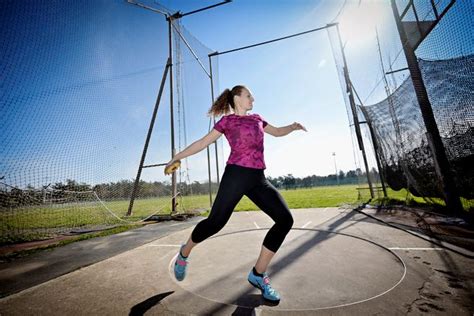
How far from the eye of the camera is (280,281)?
212 centimetres

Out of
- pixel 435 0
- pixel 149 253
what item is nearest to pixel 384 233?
pixel 149 253

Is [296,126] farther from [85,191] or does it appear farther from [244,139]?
[85,191]

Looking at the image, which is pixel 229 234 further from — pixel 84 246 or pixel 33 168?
pixel 33 168

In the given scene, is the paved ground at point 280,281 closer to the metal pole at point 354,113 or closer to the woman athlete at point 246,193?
the woman athlete at point 246,193

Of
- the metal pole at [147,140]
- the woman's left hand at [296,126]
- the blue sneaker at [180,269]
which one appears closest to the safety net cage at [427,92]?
the woman's left hand at [296,126]

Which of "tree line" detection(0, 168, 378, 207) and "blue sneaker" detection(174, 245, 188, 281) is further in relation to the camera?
"tree line" detection(0, 168, 378, 207)

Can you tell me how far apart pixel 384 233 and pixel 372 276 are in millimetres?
1997

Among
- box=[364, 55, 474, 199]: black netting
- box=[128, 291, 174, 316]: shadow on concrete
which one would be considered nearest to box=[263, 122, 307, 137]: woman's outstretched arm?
box=[128, 291, 174, 316]: shadow on concrete

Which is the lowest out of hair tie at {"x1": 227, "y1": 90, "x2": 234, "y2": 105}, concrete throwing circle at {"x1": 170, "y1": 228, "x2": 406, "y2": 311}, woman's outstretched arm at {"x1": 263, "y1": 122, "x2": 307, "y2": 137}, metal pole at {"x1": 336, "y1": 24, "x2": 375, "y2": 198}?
concrete throwing circle at {"x1": 170, "y1": 228, "x2": 406, "y2": 311}

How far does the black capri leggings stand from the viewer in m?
1.91

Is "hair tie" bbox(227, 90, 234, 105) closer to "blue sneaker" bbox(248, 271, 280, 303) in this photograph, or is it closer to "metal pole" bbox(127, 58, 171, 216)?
"blue sneaker" bbox(248, 271, 280, 303)

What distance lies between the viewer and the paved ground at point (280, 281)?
164 centimetres

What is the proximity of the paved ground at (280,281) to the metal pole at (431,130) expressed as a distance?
198 cm

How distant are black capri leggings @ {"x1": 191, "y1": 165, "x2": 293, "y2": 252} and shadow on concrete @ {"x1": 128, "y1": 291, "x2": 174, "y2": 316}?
61cm
